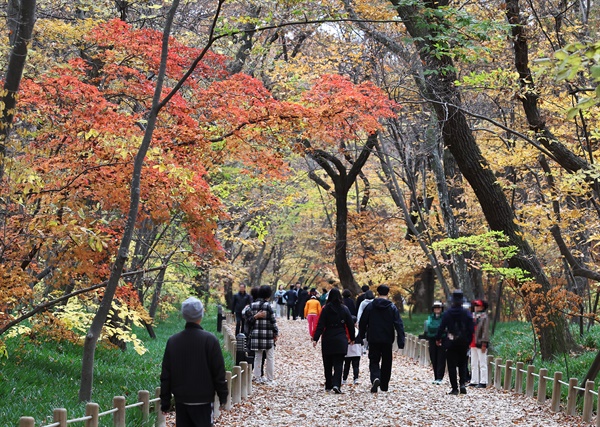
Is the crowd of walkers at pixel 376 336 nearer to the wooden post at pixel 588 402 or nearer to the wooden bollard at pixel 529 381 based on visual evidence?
the wooden bollard at pixel 529 381

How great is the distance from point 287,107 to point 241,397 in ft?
15.5

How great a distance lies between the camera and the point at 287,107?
12.0 meters

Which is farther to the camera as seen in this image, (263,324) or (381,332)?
(263,324)

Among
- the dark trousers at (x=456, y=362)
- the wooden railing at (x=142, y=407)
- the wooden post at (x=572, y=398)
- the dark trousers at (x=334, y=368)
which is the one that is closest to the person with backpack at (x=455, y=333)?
the dark trousers at (x=456, y=362)

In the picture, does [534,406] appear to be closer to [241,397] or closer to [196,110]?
[241,397]

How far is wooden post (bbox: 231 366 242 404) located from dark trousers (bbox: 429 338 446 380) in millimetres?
4110

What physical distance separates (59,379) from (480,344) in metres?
7.26

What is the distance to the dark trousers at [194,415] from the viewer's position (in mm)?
6273

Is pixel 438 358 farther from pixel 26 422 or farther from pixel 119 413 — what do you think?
pixel 26 422

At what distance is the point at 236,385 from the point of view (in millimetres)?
10977

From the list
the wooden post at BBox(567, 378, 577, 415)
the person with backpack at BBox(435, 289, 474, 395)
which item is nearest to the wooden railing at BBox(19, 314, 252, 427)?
the person with backpack at BBox(435, 289, 474, 395)

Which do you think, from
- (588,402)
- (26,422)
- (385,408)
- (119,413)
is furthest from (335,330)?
(26,422)

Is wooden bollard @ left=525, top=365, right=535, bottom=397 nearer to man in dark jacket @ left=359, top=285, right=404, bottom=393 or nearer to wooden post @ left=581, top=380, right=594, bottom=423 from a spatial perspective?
wooden post @ left=581, top=380, right=594, bottom=423

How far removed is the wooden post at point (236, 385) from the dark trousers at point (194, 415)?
4483 mm
